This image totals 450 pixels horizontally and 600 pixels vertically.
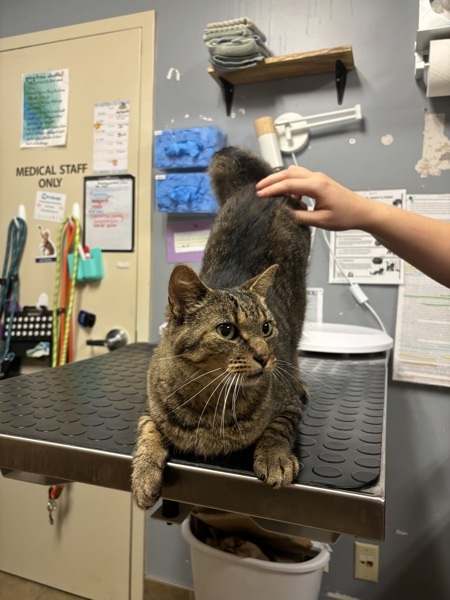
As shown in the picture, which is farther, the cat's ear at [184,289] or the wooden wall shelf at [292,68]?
the wooden wall shelf at [292,68]

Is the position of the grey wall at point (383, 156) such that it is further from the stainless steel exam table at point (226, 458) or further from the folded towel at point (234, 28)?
the stainless steel exam table at point (226, 458)

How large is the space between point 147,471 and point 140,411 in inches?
9.8

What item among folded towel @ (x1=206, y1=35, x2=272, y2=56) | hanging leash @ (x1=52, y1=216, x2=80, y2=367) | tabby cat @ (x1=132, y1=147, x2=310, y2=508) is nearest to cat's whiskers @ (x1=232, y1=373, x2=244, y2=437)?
tabby cat @ (x1=132, y1=147, x2=310, y2=508)

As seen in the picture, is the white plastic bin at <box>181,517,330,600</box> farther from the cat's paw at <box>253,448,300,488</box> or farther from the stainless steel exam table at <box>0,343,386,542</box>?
the cat's paw at <box>253,448,300,488</box>

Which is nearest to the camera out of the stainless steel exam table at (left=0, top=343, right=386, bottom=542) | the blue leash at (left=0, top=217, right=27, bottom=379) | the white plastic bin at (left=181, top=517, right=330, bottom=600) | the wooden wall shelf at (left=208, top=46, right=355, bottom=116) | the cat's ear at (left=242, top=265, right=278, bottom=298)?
the stainless steel exam table at (left=0, top=343, right=386, bottom=542)

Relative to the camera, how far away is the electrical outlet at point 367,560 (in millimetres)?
1521

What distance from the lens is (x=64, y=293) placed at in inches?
72.4

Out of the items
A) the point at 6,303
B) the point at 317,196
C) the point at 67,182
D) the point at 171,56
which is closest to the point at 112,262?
the point at 67,182

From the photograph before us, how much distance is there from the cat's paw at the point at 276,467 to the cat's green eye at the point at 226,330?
0.17 meters

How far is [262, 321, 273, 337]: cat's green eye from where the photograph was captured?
2.44 ft

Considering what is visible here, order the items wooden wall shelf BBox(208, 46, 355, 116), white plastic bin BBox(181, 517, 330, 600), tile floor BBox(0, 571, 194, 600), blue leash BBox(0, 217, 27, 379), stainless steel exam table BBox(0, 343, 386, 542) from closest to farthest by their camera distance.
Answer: stainless steel exam table BBox(0, 343, 386, 542), white plastic bin BBox(181, 517, 330, 600), wooden wall shelf BBox(208, 46, 355, 116), tile floor BBox(0, 571, 194, 600), blue leash BBox(0, 217, 27, 379)

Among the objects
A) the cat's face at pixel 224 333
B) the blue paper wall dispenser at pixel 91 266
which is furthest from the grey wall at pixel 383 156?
the cat's face at pixel 224 333

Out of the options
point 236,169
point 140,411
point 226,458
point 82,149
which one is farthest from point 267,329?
point 82,149

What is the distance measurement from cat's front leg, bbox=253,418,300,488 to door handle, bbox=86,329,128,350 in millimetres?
1163
